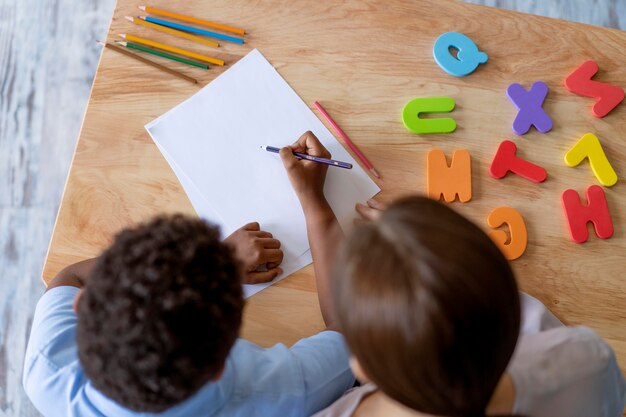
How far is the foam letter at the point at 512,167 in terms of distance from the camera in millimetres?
890

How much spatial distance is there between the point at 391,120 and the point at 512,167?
0.20 meters

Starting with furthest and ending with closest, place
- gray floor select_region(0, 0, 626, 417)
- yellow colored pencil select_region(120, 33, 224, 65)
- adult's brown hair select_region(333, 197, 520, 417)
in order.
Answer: gray floor select_region(0, 0, 626, 417), yellow colored pencil select_region(120, 33, 224, 65), adult's brown hair select_region(333, 197, 520, 417)

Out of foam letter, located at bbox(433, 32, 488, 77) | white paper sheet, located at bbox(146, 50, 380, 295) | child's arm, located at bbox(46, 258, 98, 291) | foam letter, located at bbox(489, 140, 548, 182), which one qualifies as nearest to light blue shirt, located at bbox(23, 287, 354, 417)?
child's arm, located at bbox(46, 258, 98, 291)

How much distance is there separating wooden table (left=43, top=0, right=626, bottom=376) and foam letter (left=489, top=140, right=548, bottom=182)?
13 mm

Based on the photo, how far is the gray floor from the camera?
4.81ft

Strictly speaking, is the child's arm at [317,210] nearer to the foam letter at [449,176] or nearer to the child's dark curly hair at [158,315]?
the foam letter at [449,176]

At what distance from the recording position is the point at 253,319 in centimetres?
85

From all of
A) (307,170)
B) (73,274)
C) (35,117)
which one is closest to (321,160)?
(307,170)

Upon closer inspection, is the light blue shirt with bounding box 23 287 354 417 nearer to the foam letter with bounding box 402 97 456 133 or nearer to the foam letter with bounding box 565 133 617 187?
the foam letter with bounding box 402 97 456 133

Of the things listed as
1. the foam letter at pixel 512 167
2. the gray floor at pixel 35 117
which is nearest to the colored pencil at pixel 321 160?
the foam letter at pixel 512 167

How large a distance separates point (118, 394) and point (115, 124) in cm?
48

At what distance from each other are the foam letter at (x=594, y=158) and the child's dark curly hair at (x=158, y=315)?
0.59 m

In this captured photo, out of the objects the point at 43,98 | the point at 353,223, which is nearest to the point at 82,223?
the point at 353,223

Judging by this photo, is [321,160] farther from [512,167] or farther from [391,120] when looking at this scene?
[512,167]
